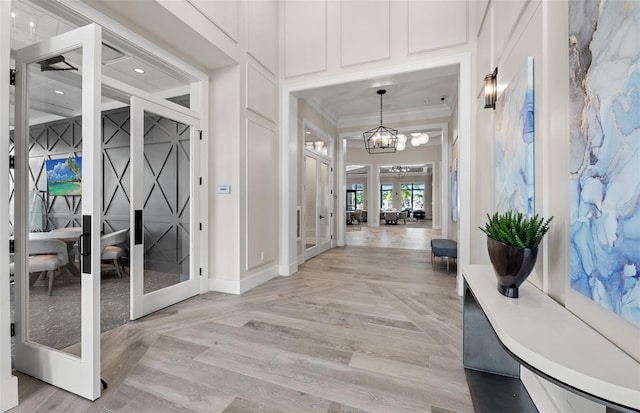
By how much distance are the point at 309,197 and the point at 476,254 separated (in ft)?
12.4

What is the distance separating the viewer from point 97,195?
1.82 meters

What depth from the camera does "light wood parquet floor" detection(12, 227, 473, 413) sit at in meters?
1.75

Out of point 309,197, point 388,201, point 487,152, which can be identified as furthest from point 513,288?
point 388,201

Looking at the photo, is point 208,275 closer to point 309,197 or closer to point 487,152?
point 309,197

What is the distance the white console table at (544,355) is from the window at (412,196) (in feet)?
65.7

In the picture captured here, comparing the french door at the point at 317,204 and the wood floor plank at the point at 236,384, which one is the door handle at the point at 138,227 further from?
the french door at the point at 317,204

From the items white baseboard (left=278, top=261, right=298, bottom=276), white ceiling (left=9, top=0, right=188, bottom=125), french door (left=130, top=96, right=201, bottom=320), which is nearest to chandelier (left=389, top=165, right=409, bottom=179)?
white baseboard (left=278, top=261, right=298, bottom=276)

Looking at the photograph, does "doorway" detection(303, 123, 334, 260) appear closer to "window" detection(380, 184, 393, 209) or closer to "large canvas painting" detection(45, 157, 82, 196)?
"large canvas painting" detection(45, 157, 82, 196)

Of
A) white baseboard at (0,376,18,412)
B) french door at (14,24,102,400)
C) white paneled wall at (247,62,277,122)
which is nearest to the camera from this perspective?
white baseboard at (0,376,18,412)

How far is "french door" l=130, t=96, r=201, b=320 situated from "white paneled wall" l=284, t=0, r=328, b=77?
1978 mm

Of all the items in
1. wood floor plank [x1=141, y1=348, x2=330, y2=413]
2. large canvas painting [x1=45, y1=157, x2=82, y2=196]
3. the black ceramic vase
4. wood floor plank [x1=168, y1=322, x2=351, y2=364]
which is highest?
large canvas painting [x1=45, y1=157, x2=82, y2=196]

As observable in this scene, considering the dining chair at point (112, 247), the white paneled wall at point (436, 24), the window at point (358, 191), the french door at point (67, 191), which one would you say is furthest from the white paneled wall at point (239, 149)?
the window at point (358, 191)

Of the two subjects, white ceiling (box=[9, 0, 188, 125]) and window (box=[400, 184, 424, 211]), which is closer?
white ceiling (box=[9, 0, 188, 125])

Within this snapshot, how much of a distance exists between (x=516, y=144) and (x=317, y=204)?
4832mm
